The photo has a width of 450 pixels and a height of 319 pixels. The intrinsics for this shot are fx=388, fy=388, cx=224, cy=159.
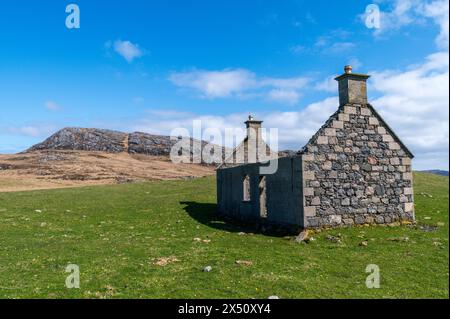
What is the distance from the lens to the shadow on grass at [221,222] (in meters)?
19.1

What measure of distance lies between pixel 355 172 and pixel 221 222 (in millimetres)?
8503

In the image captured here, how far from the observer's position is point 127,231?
65.5 ft

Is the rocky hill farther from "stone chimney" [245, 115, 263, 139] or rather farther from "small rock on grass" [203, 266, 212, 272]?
"small rock on grass" [203, 266, 212, 272]

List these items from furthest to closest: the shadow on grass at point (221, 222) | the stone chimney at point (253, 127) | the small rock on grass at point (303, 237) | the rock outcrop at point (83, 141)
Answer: the rock outcrop at point (83, 141), the stone chimney at point (253, 127), the shadow on grass at point (221, 222), the small rock on grass at point (303, 237)

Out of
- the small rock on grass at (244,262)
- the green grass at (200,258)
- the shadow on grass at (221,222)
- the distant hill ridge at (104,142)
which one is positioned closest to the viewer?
the green grass at (200,258)

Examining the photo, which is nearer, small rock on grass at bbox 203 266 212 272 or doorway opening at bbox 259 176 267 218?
small rock on grass at bbox 203 266 212 272

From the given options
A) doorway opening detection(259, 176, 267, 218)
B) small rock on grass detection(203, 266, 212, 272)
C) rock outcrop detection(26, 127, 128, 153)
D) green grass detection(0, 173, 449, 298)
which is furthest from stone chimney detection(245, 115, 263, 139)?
rock outcrop detection(26, 127, 128, 153)

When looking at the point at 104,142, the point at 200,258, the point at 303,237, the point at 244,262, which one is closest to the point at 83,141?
the point at 104,142

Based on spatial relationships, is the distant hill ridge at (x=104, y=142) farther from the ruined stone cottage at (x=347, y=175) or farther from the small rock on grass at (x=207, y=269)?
the small rock on grass at (x=207, y=269)

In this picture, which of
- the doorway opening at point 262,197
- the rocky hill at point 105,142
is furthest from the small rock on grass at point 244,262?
the rocky hill at point 105,142

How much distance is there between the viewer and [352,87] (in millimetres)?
19297

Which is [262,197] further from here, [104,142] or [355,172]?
[104,142]

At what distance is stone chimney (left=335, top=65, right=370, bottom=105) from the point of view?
19.2 m

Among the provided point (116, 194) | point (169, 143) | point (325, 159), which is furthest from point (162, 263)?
point (169, 143)
